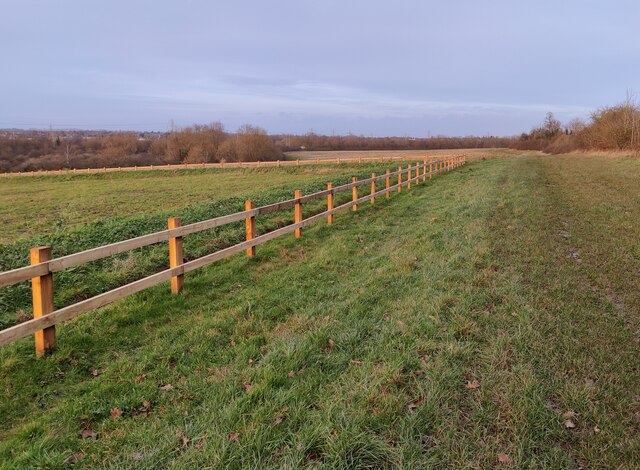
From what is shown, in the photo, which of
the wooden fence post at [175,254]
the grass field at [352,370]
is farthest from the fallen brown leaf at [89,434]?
the wooden fence post at [175,254]

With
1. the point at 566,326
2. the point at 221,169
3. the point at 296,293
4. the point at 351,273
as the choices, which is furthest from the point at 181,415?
the point at 221,169

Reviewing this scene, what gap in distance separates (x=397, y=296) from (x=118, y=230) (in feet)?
23.8

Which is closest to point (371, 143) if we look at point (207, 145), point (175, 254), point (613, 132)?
point (207, 145)

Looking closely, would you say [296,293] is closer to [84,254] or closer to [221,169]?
[84,254]

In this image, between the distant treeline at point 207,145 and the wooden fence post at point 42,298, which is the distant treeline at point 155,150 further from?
the wooden fence post at point 42,298

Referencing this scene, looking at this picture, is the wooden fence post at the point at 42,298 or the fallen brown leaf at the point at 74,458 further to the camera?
the wooden fence post at the point at 42,298

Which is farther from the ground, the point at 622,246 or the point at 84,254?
the point at 84,254

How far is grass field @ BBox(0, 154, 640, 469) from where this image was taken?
2811 mm

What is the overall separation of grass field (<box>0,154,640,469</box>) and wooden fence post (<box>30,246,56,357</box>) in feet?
0.58

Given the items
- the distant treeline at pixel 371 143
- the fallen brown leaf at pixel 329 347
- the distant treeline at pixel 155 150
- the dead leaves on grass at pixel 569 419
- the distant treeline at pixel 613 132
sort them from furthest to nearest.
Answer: the distant treeline at pixel 371 143
the distant treeline at pixel 155 150
the distant treeline at pixel 613 132
the fallen brown leaf at pixel 329 347
the dead leaves on grass at pixel 569 419

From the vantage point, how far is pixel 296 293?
6.25m

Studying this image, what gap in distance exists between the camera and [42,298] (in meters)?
4.31

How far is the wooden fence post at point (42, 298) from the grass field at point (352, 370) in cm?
18

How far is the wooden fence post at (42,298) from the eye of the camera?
4.29 m
